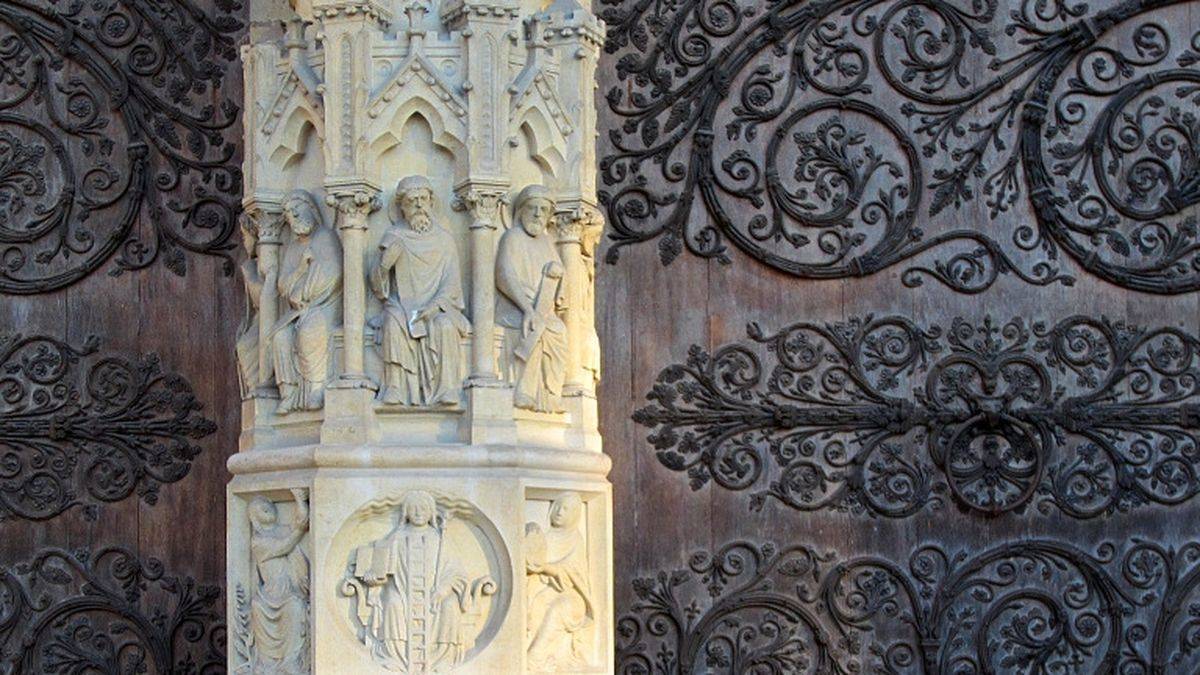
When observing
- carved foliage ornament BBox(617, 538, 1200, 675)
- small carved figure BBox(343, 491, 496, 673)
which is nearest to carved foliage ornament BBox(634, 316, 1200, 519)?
carved foliage ornament BBox(617, 538, 1200, 675)

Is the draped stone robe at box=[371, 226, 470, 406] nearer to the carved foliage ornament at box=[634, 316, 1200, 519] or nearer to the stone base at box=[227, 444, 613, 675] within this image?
the stone base at box=[227, 444, 613, 675]

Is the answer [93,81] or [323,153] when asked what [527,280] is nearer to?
[323,153]

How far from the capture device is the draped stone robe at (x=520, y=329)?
5.32 m

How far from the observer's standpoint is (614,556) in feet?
20.6

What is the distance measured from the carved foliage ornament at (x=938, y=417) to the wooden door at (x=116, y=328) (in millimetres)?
1387

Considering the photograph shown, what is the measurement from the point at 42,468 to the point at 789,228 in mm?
2387

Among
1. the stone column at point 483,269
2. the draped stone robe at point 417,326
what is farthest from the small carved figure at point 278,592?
the stone column at point 483,269

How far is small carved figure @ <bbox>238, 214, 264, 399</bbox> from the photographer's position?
5.47 meters

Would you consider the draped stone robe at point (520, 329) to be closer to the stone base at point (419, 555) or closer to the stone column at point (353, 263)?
the stone base at point (419, 555)

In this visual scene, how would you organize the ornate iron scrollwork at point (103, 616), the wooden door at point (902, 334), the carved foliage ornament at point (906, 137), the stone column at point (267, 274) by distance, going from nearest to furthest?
the stone column at point (267, 274), the ornate iron scrollwork at point (103, 616), the wooden door at point (902, 334), the carved foliage ornament at point (906, 137)

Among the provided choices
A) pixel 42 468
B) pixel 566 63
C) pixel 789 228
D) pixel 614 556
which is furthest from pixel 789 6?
pixel 42 468

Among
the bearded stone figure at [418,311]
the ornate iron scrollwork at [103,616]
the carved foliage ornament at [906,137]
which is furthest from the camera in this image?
the carved foliage ornament at [906,137]

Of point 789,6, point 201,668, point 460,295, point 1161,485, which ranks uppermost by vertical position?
point 789,6

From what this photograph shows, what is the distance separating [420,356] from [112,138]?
173cm
